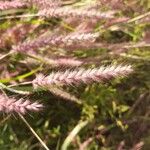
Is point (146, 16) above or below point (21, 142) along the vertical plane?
above

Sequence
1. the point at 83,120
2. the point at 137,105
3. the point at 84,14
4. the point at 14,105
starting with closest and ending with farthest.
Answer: the point at 14,105 → the point at 84,14 → the point at 83,120 → the point at 137,105

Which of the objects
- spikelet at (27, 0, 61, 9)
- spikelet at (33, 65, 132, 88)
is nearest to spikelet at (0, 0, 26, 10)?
spikelet at (27, 0, 61, 9)

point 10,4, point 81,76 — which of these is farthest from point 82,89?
point 81,76

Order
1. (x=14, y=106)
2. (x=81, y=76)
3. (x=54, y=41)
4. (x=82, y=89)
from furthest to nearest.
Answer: (x=82, y=89) < (x=54, y=41) < (x=81, y=76) < (x=14, y=106)

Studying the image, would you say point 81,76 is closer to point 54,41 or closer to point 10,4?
point 54,41

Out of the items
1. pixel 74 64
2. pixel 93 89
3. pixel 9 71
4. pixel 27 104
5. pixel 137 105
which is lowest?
pixel 137 105

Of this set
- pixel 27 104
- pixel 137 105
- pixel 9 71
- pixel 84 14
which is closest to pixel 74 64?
pixel 84 14

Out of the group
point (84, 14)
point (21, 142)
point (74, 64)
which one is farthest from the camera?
point (21, 142)

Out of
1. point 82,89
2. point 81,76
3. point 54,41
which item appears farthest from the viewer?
point 82,89

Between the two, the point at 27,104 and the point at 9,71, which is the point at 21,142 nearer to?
the point at 9,71
